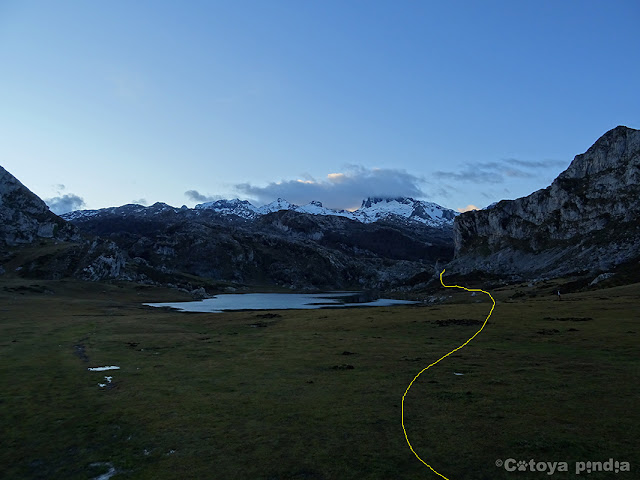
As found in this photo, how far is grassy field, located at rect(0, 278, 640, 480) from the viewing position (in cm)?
1666

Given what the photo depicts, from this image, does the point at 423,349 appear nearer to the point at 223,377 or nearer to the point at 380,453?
the point at 223,377

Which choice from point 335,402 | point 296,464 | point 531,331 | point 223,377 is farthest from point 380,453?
point 531,331

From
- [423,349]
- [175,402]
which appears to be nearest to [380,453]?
[175,402]

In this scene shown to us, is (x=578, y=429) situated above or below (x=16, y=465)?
above

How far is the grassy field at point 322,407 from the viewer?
16656mm

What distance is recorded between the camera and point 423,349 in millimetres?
40375

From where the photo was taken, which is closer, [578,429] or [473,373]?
[578,429]

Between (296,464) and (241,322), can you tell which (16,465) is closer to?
(296,464)

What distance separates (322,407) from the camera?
23203mm

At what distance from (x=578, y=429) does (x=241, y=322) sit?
61.8 metres

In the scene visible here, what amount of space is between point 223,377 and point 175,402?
6.38 meters

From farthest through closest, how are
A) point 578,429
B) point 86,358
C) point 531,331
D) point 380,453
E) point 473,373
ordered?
point 531,331 < point 86,358 < point 473,373 < point 578,429 < point 380,453

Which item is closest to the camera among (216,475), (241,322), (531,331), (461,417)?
(216,475)

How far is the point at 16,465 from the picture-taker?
17484 mm
